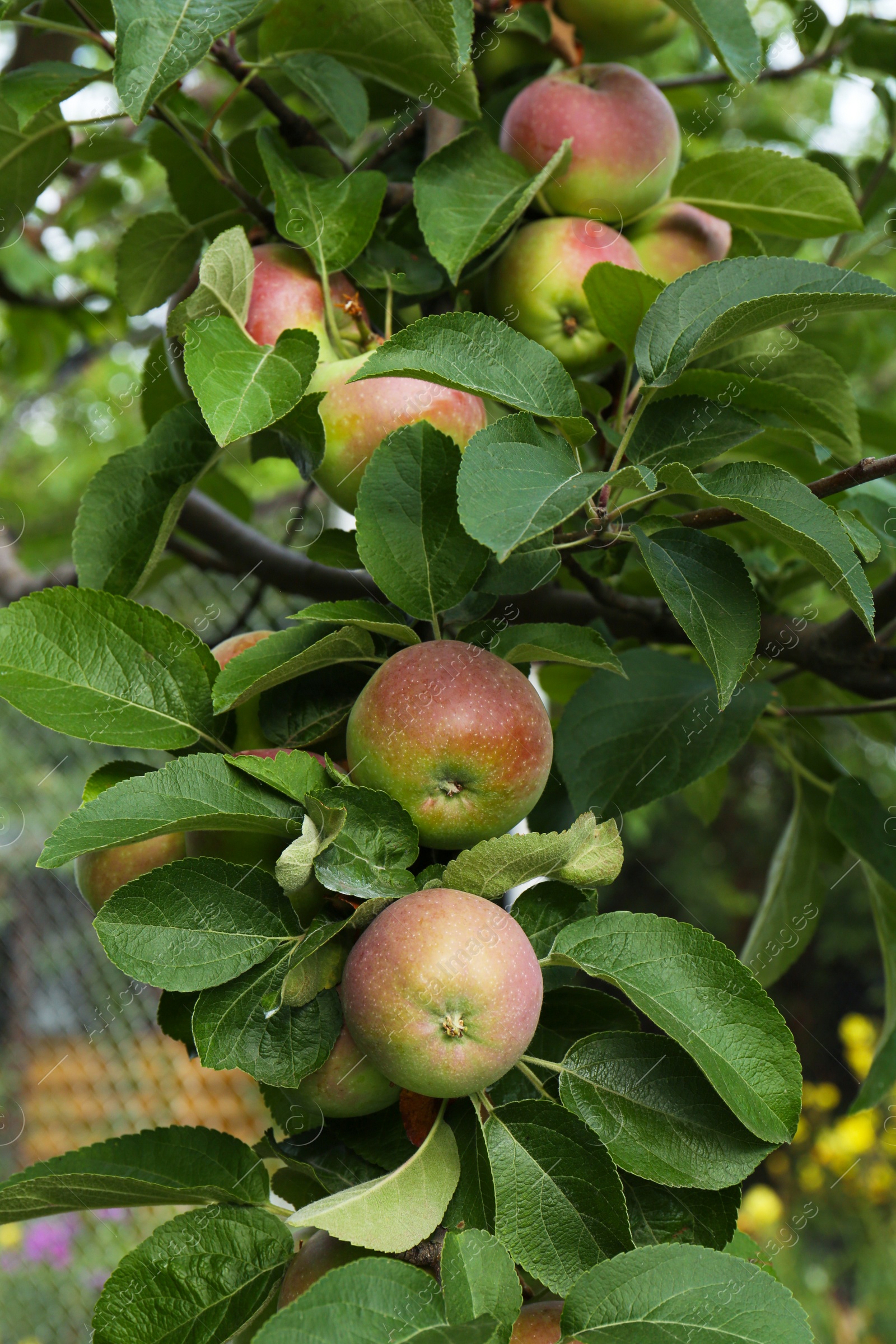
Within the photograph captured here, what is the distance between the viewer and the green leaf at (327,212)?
52 cm

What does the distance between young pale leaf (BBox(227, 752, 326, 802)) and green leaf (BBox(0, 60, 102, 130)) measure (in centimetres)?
39

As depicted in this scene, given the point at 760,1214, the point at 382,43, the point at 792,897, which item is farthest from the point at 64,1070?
the point at 382,43

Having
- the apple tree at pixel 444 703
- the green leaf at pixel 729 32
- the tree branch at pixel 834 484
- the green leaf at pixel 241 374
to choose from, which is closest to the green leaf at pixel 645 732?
the apple tree at pixel 444 703

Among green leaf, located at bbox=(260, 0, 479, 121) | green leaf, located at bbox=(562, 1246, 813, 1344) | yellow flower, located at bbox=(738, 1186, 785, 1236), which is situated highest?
green leaf, located at bbox=(260, 0, 479, 121)

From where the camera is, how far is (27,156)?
25.1 inches

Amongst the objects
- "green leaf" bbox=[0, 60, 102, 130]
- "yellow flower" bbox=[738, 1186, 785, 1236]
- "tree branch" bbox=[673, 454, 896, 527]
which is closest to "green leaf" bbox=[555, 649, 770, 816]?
"tree branch" bbox=[673, 454, 896, 527]

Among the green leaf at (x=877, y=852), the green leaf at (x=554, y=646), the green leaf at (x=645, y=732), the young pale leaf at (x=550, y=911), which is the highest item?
the green leaf at (x=554, y=646)

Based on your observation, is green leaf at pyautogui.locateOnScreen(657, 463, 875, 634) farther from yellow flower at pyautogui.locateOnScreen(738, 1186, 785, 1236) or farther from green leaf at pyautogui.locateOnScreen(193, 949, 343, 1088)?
yellow flower at pyautogui.locateOnScreen(738, 1186, 785, 1236)

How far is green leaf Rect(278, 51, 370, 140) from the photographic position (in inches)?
21.5

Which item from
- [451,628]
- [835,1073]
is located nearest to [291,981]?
[451,628]

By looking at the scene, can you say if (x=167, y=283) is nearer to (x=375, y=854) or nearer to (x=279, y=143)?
(x=279, y=143)

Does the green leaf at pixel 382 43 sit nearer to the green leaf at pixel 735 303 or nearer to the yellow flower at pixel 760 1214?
the green leaf at pixel 735 303

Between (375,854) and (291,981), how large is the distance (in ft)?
0.18

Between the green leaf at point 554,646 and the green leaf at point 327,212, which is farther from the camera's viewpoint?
the green leaf at point 327,212
